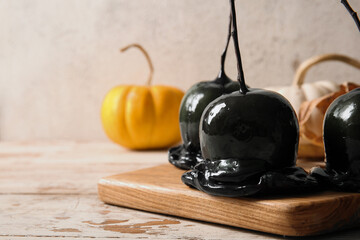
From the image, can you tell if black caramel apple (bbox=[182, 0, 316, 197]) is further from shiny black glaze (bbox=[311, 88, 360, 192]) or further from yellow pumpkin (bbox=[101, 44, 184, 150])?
yellow pumpkin (bbox=[101, 44, 184, 150])

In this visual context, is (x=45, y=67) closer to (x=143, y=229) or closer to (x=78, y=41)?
(x=78, y=41)

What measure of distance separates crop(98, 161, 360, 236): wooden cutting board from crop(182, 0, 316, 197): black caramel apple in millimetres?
18

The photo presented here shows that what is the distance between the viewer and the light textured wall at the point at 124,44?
5.26 feet

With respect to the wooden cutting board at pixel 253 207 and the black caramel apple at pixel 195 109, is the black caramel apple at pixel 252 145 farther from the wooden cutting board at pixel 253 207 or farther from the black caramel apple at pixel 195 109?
the black caramel apple at pixel 195 109

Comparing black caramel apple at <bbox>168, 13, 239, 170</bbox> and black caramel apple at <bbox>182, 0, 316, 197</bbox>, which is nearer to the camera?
black caramel apple at <bbox>182, 0, 316, 197</bbox>

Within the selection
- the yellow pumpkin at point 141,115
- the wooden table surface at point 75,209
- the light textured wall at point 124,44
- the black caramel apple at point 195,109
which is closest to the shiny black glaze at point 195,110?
the black caramel apple at point 195,109

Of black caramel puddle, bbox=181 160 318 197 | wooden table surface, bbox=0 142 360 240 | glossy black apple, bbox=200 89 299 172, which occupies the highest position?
glossy black apple, bbox=200 89 299 172

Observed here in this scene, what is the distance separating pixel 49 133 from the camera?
5.84 feet

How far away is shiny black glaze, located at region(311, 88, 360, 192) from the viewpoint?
1.94ft

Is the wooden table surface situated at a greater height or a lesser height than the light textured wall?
lesser

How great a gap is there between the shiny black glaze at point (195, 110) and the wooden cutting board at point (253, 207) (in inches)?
3.7

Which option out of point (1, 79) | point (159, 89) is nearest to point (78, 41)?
point (1, 79)

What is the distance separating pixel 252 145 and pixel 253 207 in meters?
0.07

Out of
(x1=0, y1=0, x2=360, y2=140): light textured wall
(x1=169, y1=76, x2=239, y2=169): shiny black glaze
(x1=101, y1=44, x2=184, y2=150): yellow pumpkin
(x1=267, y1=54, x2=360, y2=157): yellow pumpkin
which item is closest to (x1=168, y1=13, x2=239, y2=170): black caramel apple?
(x1=169, y1=76, x2=239, y2=169): shiny black glaze
